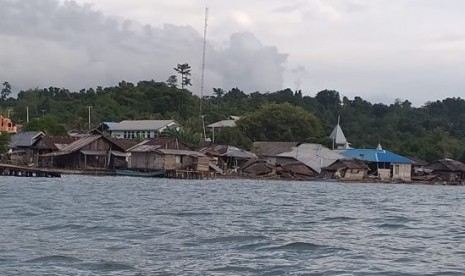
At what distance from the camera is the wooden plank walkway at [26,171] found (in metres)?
56.5

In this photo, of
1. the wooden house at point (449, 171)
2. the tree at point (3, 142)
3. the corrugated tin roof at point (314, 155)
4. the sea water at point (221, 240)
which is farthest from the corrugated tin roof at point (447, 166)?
the sea water at point (221, 240)

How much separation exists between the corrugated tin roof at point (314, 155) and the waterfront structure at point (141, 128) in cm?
1317

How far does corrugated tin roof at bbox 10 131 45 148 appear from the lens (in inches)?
2825

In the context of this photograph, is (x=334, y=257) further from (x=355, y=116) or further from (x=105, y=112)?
(x=355, y=116)

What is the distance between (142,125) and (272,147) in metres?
16.7

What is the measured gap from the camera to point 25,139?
72812 mm

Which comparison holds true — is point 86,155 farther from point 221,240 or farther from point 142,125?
point 221,240

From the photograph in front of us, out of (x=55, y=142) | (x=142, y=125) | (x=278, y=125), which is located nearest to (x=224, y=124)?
(x=278, y=125)

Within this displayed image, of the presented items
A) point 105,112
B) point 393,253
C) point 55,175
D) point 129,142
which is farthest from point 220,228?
point 105,112

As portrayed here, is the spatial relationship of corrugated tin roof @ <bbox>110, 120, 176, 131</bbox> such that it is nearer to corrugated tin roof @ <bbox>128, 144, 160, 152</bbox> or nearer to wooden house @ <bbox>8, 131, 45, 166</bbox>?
wooden house @ <bbox>8, 131, 45, 166</bbox>

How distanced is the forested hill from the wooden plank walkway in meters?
19.5

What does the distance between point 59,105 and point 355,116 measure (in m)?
50.3

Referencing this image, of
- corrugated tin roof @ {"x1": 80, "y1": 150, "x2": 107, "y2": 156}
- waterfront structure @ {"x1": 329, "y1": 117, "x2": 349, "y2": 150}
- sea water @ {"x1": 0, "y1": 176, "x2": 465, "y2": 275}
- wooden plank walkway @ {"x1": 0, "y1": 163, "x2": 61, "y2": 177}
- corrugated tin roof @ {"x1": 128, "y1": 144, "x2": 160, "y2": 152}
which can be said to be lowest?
sea water @ {"x1": 0, "y1": 176, "x2": 465, "y2": 275}

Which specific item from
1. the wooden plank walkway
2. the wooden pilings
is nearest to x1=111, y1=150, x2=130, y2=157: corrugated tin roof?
the wooden pilings
